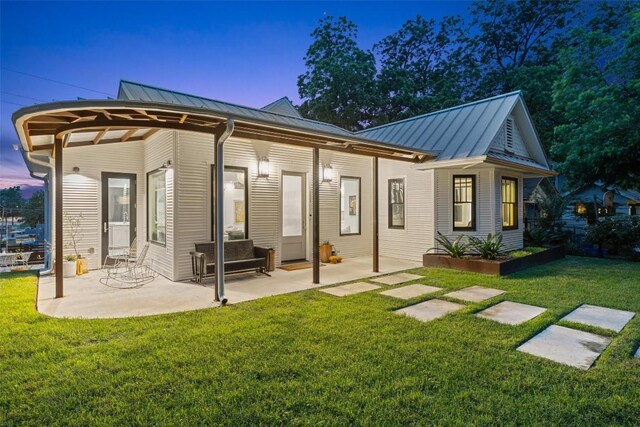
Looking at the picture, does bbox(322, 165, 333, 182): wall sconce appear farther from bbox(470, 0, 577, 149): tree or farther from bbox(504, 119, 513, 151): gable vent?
bbox(470, 0, 577, 149): tree

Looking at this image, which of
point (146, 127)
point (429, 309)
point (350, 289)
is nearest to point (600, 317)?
point (429, 309)

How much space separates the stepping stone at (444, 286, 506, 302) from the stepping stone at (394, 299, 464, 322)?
17.4 inches

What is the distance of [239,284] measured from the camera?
6516 millimetres

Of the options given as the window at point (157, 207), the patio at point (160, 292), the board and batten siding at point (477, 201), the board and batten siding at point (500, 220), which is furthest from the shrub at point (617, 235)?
the window at point (157, 207)

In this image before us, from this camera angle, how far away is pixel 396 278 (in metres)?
7.03

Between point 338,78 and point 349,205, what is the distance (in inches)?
590

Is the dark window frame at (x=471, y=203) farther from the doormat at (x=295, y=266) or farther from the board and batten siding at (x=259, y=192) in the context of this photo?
the doormat at (x=295, y=266)

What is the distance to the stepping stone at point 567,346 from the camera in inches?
128

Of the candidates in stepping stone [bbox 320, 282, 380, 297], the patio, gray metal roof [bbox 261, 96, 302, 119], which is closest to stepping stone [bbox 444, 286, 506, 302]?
stepping stone [bbox 320, 282, 380, 297]

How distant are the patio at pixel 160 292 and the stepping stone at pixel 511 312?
9.16ft

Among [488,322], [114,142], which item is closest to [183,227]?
[114,142]

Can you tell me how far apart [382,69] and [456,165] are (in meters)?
17.6

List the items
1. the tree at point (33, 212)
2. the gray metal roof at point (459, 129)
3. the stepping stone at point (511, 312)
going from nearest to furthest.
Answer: the stepping stone at point (511, 312) < the gray metal roof at point (459, 129) < the tree at point (33, 212)

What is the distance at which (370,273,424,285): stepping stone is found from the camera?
666 centimetres
